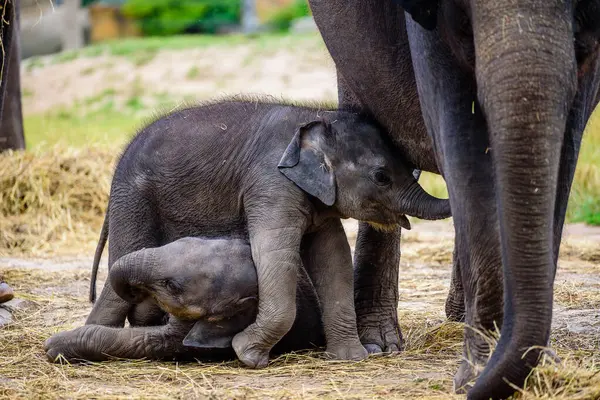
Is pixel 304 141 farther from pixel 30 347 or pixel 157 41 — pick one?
pixel 157 41

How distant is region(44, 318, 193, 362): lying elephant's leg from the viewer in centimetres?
556

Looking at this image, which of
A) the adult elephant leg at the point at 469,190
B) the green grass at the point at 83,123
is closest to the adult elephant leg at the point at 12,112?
the green grass at the point at 83,123

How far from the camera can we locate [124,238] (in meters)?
5.91

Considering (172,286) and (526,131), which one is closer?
(526,131)

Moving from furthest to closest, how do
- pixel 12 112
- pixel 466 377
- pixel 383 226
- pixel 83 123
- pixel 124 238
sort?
1. pixel 83 123
2. pixel 12 112
3. pixel 124 238
4. pixel 383 226
5. pixel 466 377

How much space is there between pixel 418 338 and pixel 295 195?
1.11 m

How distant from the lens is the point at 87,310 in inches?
284

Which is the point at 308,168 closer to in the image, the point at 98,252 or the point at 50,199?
the point at 98,252

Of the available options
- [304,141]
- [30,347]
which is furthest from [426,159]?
[30,347]

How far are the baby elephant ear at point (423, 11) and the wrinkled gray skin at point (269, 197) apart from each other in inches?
43.2

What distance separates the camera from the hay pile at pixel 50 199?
10.5 metres

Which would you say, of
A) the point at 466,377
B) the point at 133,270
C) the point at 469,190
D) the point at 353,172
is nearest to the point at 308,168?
the point at 353,172

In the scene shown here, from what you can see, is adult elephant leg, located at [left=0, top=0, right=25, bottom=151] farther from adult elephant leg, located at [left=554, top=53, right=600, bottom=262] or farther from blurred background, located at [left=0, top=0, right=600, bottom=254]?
adult elephant leg, located at [left=554, top=53, right=600, bottom=262]

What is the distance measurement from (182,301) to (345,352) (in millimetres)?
812
